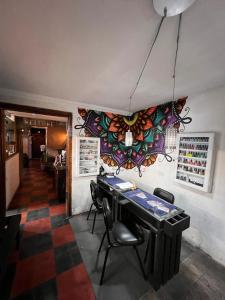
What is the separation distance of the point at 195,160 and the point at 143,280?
1.75m

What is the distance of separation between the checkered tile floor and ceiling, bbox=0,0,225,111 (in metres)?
2.43

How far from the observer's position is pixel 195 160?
6.89ft

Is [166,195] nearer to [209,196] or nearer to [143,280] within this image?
[209,196]

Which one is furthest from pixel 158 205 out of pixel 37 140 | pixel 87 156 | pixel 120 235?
pixel 37 140

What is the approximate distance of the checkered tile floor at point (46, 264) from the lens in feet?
4.59

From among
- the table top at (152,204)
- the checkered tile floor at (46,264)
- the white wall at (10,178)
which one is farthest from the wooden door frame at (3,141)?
the table top at (152,204)

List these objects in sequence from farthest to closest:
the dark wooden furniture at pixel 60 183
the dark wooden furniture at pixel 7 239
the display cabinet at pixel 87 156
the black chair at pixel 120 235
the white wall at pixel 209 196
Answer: the dark wooden furniture at pixel 60 183 < the display cabinet at pixel 87 156 < the white wall at pixel 209 196 < the black chair at pixel 120 235 < the dark wooden furniture at pixel 7 239

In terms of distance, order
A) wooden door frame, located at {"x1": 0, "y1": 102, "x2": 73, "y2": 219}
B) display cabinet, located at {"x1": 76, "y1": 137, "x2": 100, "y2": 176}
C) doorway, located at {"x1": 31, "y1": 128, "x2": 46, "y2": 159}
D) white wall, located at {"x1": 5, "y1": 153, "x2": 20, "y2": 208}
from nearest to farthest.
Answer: wooden door frame, located at {"x1": 0, "y1": 102, "x2": 73, "y2": 219} → display cabinet, located at {"x1": 76, "y1": 137, "x2": 100, "y2": 176} → white wall, located at {"x1": 5, "y1": 153, "x2": 20, "y2": 208} → doorway, located at {"x1": 31, "y1": 128, "x2": 46, "y2": 159}

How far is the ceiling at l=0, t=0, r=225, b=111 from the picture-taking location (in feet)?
2.78

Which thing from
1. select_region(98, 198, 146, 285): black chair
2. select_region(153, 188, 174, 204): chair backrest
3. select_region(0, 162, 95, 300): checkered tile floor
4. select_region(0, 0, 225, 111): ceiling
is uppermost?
select_region(0, 0, 225, 111): ceiling

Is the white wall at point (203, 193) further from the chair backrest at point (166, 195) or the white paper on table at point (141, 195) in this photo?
the white paper on table at point (141, 195)

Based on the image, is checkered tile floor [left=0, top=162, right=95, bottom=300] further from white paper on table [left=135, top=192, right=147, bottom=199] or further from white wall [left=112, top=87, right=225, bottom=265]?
white wall [left=112, top=87, right=225, bottom=265]

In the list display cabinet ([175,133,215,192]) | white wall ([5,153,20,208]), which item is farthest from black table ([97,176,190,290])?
white wall ([5,153,20,208])

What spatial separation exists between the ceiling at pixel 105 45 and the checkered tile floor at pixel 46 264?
243 cm
